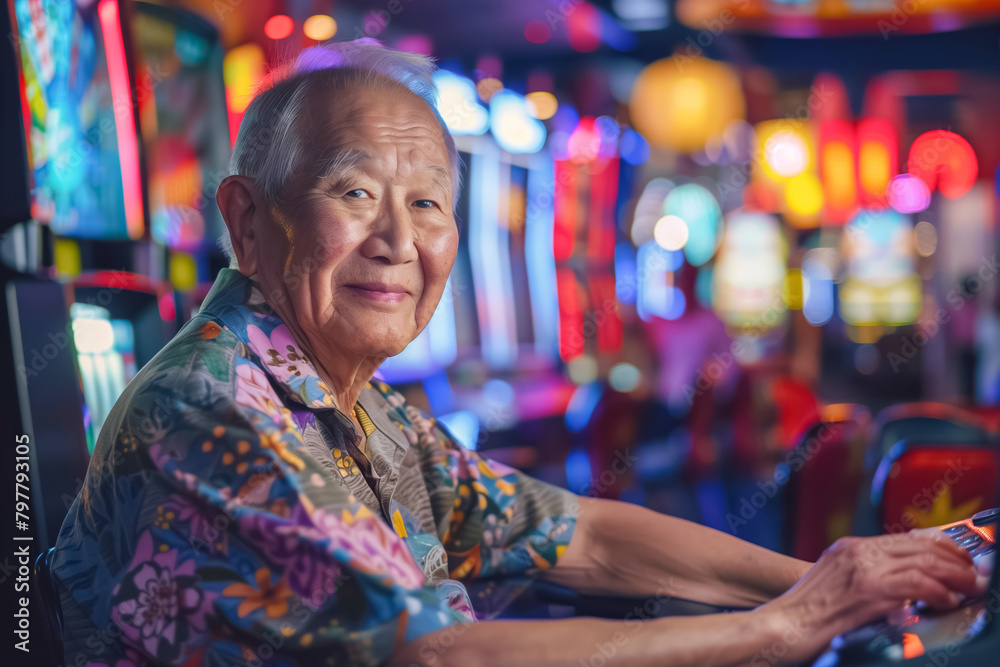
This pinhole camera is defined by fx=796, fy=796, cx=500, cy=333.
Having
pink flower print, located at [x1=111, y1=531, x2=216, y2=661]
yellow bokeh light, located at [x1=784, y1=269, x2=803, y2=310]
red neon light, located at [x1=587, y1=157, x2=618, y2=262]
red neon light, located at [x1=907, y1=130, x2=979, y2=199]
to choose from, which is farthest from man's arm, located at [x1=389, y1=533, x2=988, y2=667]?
red neon light, located at [x1=907, y1=130, x2=979, y2=199]

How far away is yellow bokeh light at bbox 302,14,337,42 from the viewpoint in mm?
3453

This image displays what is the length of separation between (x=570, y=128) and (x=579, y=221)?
2.05 ft

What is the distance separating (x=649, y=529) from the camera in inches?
46.2

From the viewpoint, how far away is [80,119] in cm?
124

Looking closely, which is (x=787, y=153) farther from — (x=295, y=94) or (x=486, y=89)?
(x=295, y=94)

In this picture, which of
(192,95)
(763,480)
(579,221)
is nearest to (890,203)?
(579,221)

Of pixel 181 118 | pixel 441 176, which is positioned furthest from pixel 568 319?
pixel 441 176

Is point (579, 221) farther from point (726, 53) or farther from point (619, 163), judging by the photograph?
point (726, 53)

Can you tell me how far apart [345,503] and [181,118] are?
175 cm

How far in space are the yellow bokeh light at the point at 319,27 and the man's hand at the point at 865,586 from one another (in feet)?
10.4

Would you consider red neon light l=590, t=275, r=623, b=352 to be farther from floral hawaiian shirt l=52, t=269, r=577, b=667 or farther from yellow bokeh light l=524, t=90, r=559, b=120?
floral hawaiian shirt l=52, t=269, r=577, b=667

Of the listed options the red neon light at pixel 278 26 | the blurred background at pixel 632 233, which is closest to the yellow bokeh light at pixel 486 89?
the blurred background at pixel 632 233

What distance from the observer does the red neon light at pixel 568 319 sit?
17.1 feet

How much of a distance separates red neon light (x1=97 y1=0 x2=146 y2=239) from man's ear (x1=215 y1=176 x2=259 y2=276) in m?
0.47
